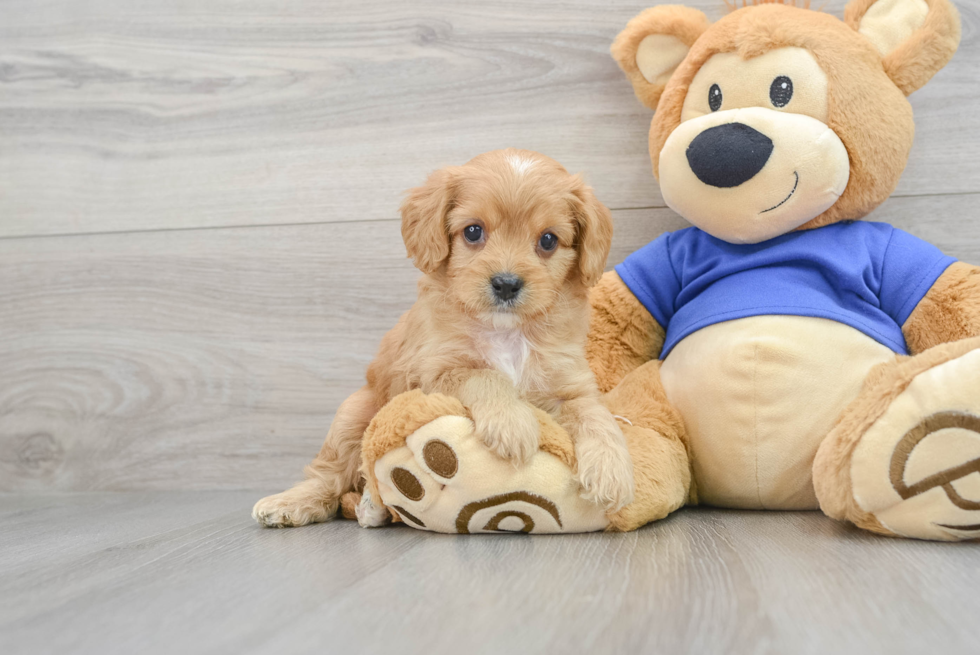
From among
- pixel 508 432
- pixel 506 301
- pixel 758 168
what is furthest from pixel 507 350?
pixel 758 168

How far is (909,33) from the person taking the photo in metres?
1.55

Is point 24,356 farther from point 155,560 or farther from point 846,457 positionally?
point 846,457

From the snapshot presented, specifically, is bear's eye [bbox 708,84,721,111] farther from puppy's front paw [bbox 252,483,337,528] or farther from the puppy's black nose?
puppy's front paw [bbox 252,483,337,528]

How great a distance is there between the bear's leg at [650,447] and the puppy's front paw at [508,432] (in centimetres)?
22

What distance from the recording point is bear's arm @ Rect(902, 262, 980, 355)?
142 cm

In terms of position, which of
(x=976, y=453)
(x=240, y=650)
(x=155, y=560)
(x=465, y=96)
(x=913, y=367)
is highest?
(x=465, y=96)

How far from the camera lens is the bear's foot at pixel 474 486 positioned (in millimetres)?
1291

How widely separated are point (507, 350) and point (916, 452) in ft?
2.48

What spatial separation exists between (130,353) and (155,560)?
107cm

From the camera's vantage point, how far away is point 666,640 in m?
0.84

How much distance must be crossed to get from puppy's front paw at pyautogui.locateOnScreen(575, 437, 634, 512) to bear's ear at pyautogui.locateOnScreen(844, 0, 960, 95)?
1.04 meters

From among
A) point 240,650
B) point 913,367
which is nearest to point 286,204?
point 240,650

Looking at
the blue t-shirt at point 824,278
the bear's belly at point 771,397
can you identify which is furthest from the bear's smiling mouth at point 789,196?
the bear's belly at point 771,397

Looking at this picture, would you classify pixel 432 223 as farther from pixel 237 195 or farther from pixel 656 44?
pixel 237 195
